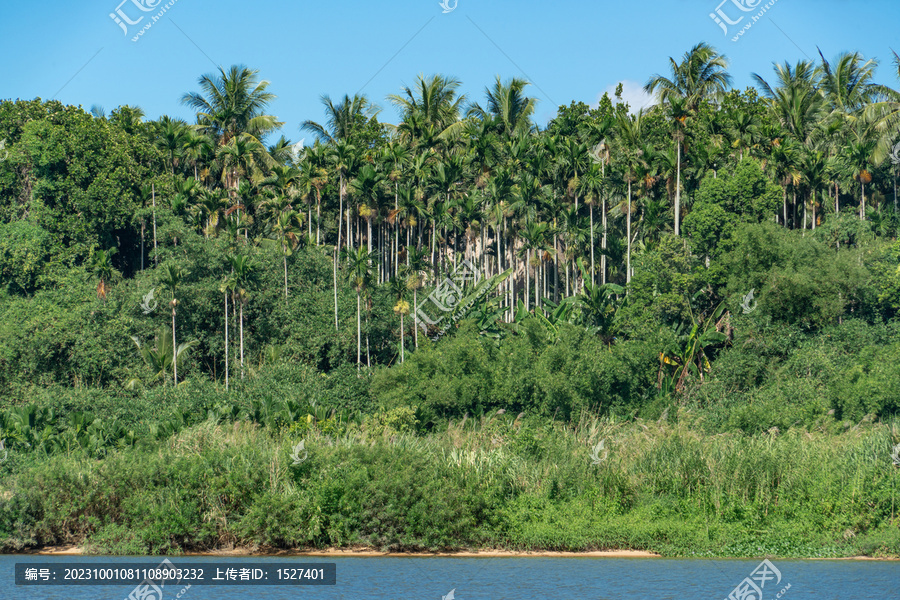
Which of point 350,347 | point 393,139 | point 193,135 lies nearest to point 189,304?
point 350,347

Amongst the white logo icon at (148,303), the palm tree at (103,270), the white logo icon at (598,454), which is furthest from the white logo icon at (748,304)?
the palm tree at (103,270)

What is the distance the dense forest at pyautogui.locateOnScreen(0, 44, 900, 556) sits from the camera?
20203 mm

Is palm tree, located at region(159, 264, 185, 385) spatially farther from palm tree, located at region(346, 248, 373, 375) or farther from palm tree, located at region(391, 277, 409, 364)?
palm tree, located at region(391, 277, 409, 364)

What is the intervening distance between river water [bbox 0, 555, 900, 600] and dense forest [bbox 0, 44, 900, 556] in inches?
46.6

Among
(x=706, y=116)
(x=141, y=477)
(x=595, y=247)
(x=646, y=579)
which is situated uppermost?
(x=706, y=116)

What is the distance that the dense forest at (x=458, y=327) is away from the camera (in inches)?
795

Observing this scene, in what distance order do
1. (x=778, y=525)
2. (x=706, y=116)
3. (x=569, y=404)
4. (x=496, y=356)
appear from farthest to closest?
(x=706, y=116) → (x=496, y=356) → (x=569, y=404) → (x=778, y=525)

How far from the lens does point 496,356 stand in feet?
126

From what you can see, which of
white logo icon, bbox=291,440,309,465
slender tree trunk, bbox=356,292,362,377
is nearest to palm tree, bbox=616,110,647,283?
slender tree trunk, bbox=356,292,362,377

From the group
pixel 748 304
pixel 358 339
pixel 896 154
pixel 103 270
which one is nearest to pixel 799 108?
pixel 896 154

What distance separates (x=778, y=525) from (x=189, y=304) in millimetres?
34849

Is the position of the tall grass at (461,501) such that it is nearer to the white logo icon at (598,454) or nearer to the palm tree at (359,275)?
the white logo icon at (598,454)

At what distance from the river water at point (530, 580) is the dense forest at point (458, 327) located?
1185mm

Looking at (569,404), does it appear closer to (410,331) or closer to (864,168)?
(410,331)
